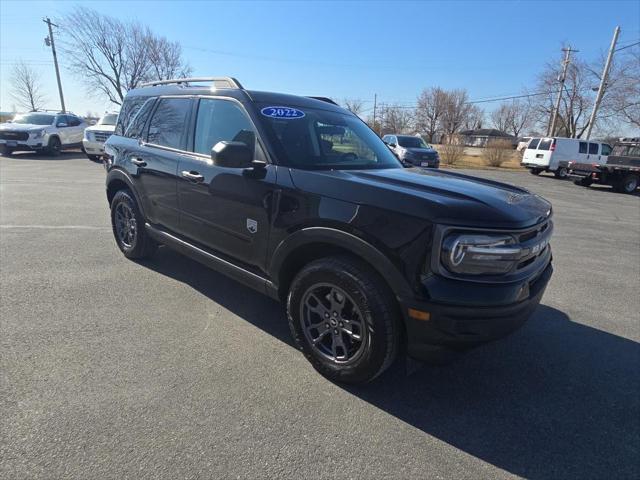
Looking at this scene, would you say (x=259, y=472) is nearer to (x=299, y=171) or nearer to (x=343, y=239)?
(x=343, y=239)

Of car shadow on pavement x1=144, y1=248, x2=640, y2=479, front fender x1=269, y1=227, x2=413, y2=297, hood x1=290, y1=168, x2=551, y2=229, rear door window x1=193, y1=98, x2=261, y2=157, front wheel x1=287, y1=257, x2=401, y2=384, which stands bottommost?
car shadow on pavement x1=144, y1=248, x2=640, y2=479

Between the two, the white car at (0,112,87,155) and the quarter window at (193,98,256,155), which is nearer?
the quarter window at (193,98,256,155)

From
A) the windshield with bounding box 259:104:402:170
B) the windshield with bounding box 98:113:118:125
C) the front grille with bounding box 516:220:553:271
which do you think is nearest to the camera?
the front grille with bounding box 516:220:553:271

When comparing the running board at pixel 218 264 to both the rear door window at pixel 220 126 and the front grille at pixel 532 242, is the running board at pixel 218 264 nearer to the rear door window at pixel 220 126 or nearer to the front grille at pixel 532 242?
the rear door window at pixel 220 126

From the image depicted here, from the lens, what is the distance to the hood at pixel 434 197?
6.66ft

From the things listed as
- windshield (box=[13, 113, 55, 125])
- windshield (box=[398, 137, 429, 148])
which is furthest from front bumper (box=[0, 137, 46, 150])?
windshield (box=[398, 137, 429, 148])

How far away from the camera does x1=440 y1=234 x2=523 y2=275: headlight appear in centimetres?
200

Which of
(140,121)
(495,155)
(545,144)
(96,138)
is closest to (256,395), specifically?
(140,121)

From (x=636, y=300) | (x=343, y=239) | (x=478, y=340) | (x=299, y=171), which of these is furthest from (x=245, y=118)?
(x=636, y=300)

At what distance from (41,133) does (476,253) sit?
789 inches

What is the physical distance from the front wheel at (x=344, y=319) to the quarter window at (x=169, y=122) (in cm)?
200

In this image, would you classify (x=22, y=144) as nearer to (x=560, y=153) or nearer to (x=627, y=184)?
(x=627, y=184)

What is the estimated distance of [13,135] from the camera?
1590cm

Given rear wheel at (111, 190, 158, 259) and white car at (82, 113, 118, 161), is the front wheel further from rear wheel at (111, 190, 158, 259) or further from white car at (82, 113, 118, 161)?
white car at (82, 113, 118, 161)
